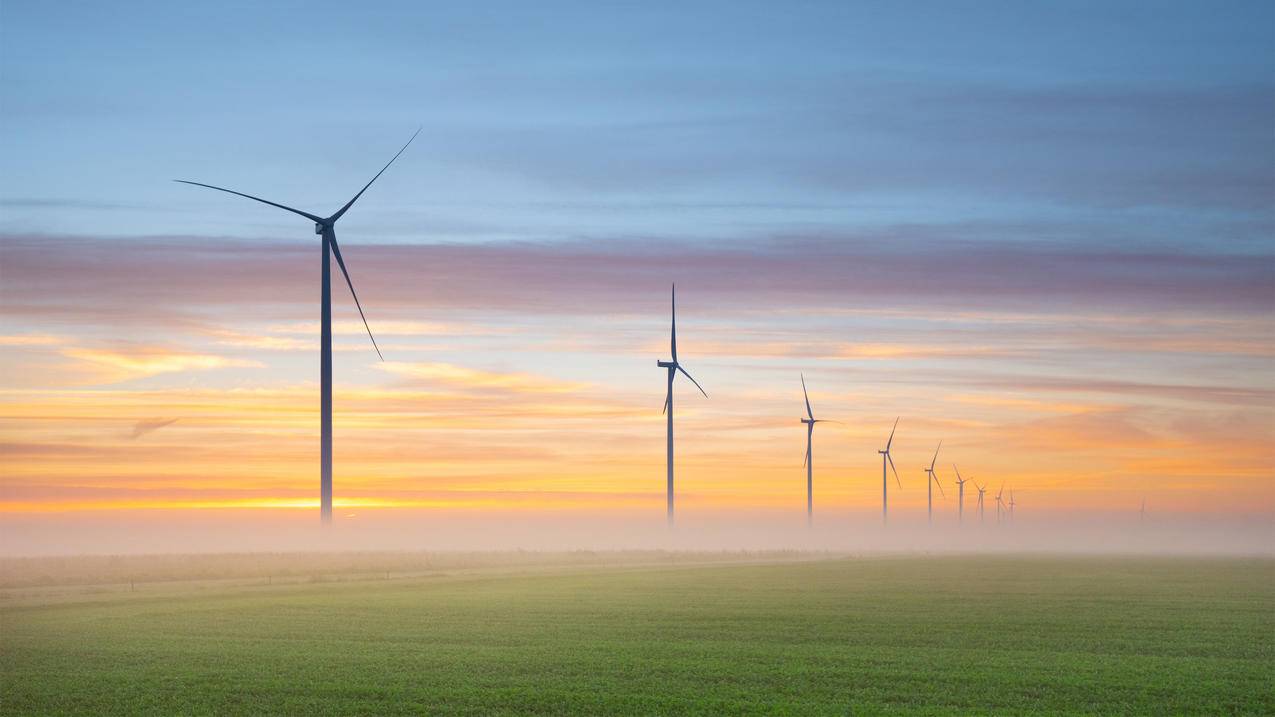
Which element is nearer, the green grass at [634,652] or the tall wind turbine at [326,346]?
the green grass at [634,652]

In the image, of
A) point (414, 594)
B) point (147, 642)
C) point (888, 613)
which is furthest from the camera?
point (414, 594)

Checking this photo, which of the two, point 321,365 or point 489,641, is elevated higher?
point 321,365

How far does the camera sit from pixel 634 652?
37.2 m

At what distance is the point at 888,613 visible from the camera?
5147 centimetres

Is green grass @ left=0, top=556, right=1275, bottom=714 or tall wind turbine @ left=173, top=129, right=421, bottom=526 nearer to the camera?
green grass @ left=0, top=556, right=1275, bottom=714

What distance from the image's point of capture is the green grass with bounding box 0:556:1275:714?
93.8ft

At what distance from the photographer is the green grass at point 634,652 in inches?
1125

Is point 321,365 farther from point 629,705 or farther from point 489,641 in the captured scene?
point 629,705

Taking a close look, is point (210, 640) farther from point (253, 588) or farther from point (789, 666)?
point (253, 588)

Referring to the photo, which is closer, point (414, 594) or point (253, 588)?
point (414, 594)

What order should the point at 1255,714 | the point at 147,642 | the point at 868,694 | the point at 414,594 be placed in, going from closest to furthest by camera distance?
the point at 1255,714, the point at 868,694, the point at 147,642, the point at 414,594

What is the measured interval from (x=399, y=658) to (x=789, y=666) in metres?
11.0

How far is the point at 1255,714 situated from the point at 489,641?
884 inches

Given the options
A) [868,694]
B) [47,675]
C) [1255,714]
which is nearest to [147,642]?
[47,675]
